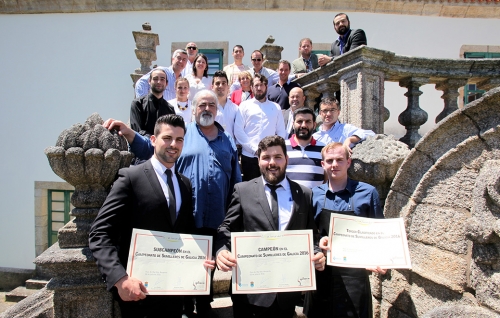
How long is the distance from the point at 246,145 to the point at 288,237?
2.20 metres

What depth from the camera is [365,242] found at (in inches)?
89.1

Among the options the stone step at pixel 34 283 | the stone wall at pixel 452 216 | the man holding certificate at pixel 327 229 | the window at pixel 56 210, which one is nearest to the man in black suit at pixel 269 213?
the man holding certificate at pixel 327 229

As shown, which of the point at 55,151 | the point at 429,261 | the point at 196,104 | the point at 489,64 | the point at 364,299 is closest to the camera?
the point at 55,151

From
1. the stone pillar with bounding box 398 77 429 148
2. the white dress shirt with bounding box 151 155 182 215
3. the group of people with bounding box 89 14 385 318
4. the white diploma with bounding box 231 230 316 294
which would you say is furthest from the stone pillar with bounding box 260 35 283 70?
the white diploma with bounding box 231 230 316 294

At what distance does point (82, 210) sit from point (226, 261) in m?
1.10

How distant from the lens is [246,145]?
13.8 ft

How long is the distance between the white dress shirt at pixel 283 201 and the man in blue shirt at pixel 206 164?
671 mm

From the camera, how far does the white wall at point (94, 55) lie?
9812 mm

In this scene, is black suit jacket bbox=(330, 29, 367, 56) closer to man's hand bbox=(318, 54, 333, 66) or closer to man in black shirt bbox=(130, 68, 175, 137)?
man's hand bbox=(318, 54, 333, 66)

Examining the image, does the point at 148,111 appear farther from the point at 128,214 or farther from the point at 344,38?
the point at 344,38

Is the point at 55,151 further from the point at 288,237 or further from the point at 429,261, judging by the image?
the point at 429,261

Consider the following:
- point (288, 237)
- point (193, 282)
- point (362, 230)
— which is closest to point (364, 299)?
point (362, 230)

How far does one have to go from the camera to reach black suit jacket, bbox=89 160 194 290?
2.02 m

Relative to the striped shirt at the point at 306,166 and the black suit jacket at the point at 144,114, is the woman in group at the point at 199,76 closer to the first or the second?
the black suit jacket at the point at 144,114
